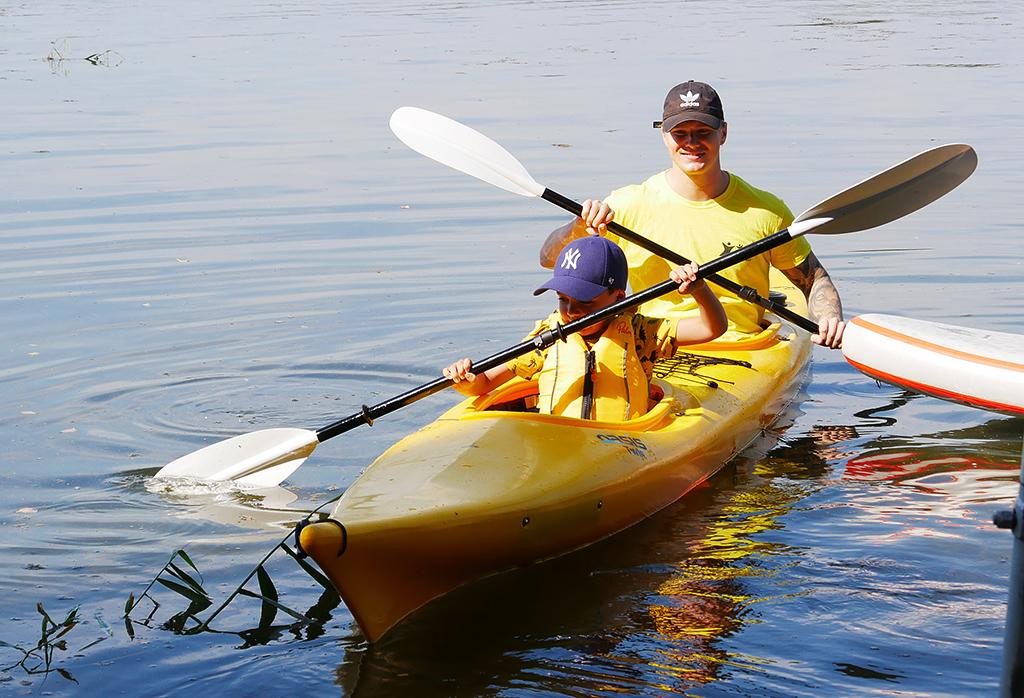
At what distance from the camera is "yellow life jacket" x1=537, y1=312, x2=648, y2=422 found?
4895 millimetres

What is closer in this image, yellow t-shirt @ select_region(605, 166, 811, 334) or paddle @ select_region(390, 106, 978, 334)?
paddle @ select_region(390, 106, 978, 334)

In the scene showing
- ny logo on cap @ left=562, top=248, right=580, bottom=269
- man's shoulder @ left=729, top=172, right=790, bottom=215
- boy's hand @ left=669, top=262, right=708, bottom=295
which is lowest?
boy's hand @ left=669, top=262, right=708, bottom=295

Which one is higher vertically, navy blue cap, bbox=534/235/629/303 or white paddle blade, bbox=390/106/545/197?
white paddle blade, bbox=390/106/545/197

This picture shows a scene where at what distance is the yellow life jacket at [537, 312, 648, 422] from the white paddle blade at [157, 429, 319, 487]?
91 centimetres

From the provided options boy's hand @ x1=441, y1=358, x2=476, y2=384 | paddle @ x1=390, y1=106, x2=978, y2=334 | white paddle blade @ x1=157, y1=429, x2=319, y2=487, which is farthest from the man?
white paddle blade @ x1=157, y1=429, x2=319, y2=487

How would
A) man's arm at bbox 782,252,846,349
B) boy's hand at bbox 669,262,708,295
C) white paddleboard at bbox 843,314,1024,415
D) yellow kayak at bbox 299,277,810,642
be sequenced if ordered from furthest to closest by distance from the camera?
white paddleboard at bbox 843,314,1024,415, man's arm at bbox 782,252,846,349, boy's hand at bbox 669,262,708,295, yellow kayak at bbox 299,277,810,642

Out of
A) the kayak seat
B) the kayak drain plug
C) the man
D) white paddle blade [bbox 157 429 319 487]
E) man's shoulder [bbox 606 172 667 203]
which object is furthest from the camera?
man's shoulder [bbox 606 172 667 203]

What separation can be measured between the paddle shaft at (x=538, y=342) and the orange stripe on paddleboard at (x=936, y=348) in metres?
1.23

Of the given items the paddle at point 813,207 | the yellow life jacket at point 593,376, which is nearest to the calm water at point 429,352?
the yellow life jacket at point 593,376

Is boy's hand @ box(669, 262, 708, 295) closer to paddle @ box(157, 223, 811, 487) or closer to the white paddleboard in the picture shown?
paddle @ box(157, 223, 811, 487)

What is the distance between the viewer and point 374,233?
9.64 metres

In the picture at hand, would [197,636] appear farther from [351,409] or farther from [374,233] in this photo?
[374,233]

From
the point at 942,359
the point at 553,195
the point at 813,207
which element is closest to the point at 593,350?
the point at 553,195

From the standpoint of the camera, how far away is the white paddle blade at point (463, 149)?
5980 millimetres
